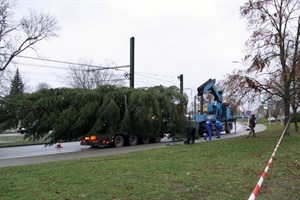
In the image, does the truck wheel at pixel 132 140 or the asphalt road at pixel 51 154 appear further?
the truck wheel at pixel 132 140

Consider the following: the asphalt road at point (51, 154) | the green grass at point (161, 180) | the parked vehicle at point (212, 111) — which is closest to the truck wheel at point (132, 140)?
the asphalt road at point (51, 154)

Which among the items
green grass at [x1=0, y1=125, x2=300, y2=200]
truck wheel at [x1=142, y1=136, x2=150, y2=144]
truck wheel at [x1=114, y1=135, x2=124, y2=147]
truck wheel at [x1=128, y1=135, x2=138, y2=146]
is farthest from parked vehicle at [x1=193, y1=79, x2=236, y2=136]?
green grass at [x1=0, y1=125, x2=300, y2=200]

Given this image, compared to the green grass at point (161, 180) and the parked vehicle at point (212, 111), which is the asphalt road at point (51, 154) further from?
the parked vehicle at point (212, 111)

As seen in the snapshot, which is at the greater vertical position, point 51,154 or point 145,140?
point 145,140

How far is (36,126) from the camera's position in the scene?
70.2 feet

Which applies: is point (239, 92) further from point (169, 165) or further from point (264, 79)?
point (169, 165)

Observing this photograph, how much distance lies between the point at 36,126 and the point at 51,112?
115 cm

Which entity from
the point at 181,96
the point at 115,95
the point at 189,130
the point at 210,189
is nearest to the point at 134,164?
the point at 210,189

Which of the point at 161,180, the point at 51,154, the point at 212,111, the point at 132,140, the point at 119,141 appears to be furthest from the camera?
the point at 212,111

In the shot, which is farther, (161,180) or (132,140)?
(132,140)

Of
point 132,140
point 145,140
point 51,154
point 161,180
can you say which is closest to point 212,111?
point 145,140

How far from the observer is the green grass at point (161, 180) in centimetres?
771

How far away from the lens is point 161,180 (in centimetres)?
915

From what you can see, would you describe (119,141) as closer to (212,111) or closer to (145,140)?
(145,140)
